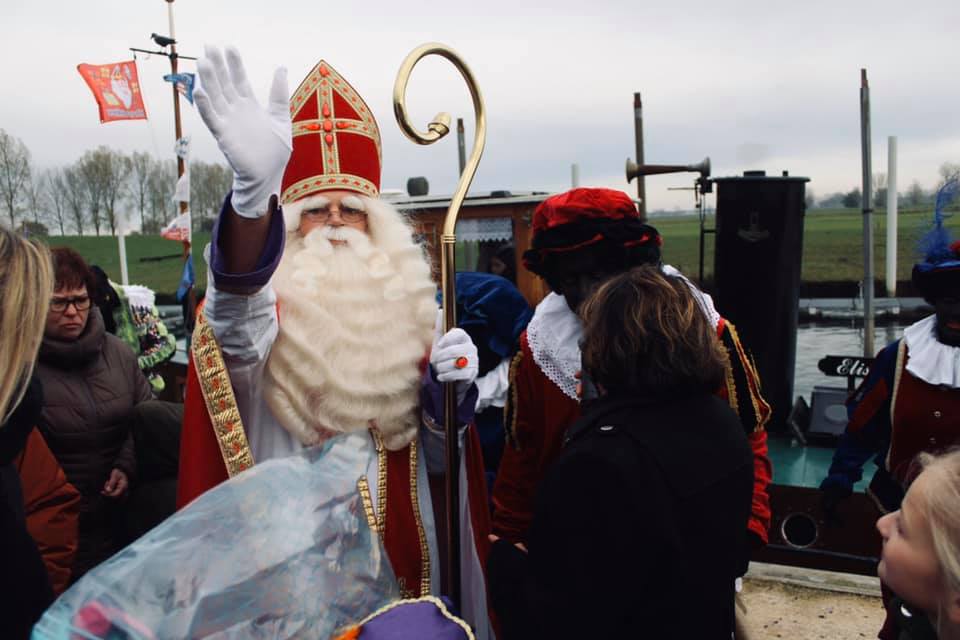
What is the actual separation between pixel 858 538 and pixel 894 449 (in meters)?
1.21

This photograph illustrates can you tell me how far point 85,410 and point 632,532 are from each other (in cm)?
202

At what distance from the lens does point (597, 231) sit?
79.0 inches

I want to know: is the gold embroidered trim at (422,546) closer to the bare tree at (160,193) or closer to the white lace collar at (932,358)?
the white lace collar at (932,358)

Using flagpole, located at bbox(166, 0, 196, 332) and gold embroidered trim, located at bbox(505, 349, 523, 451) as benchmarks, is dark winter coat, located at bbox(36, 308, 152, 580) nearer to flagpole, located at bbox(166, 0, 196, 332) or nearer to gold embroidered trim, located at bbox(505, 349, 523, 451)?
gold embroidered trim, located at bbox(505, 349, 523, 451)

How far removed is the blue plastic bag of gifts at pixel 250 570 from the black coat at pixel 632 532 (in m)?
0.26

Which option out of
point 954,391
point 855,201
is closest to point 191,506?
point 954,391

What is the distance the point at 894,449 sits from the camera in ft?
8.77

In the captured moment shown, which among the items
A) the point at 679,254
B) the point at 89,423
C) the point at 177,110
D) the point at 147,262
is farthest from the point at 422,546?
the point at 147,262

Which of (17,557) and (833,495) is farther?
(833,495)

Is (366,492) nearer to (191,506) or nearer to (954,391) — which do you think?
(191,506)

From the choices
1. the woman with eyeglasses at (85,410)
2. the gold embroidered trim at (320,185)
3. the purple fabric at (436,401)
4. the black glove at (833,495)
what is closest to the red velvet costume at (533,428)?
the purple fabric at (436,401)

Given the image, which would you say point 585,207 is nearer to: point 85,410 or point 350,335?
point 350,335

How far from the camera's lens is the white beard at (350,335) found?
186 cm

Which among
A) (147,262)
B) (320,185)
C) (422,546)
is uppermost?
(320,185)
